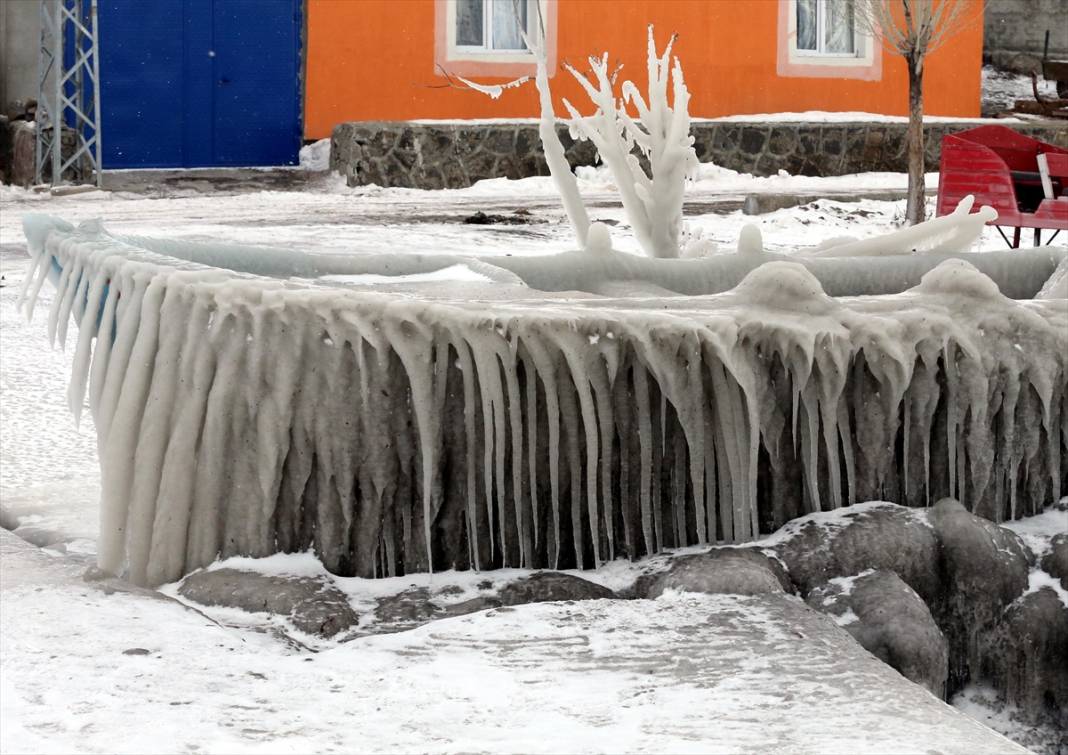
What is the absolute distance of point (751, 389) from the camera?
110 inches

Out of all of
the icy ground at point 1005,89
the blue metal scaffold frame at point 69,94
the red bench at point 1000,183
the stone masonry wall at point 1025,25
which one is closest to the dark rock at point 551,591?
the red bench at point 1000,183

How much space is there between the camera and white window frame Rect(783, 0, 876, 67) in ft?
49.9

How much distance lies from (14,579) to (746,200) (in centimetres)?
889

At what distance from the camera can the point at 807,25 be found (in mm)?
15539

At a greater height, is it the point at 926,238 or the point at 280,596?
the point at 926,238

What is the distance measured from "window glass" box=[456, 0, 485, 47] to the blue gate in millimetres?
1581

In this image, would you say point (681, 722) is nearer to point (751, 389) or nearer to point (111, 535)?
point (751, 389)

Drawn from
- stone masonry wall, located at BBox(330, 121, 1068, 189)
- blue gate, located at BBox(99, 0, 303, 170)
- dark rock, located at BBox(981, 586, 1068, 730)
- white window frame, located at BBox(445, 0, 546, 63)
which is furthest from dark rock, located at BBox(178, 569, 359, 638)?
white window frame, located at BBox(445, 0, 546, 63)

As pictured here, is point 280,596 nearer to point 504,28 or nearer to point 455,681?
point 455,681

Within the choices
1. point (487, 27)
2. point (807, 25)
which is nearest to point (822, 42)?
point (807, 25)

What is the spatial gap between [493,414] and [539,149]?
36.2ft

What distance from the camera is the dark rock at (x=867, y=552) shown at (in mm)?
2711

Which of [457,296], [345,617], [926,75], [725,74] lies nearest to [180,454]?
A: [345,617]

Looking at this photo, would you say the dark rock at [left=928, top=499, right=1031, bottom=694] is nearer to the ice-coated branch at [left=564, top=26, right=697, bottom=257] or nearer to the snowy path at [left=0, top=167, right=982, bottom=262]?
the ice-coated branch at [left=564, top=26, right=697, bottom=257]
